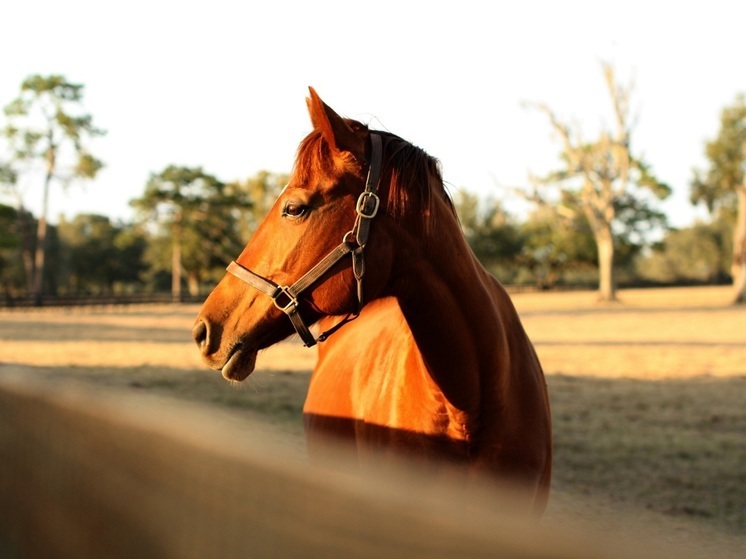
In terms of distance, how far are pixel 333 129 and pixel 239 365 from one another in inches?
34.2

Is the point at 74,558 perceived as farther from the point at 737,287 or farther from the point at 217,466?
the point at 737,287

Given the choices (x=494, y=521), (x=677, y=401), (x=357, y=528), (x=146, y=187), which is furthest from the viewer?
(x=146, y=187)

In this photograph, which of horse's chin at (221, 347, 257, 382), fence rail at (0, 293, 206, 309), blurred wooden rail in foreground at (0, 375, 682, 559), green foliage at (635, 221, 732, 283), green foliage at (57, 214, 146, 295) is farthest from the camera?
green foliage at (635, 221, 732, 283)

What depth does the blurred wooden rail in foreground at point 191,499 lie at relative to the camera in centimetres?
80

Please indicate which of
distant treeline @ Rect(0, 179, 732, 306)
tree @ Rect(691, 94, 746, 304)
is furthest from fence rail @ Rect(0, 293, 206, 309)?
tree @ Rect(691, 94, 746, 304)

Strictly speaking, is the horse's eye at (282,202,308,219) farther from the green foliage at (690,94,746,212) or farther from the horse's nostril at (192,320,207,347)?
the green foliage at (690,94,746,212)

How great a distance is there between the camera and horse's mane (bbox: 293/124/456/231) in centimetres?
247

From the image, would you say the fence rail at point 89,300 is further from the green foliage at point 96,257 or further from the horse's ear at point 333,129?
the horse's ear at point 333,129

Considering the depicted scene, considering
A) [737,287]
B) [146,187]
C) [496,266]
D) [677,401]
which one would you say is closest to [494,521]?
[677,401]

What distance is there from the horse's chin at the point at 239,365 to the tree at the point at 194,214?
1916 inches

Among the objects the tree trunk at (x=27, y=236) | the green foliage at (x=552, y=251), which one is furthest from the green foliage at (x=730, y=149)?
the tree trunk at (x=27, y=236)

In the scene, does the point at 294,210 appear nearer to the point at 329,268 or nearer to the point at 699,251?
the point at 329,268

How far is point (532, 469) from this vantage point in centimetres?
264

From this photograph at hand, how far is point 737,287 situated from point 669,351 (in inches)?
802
